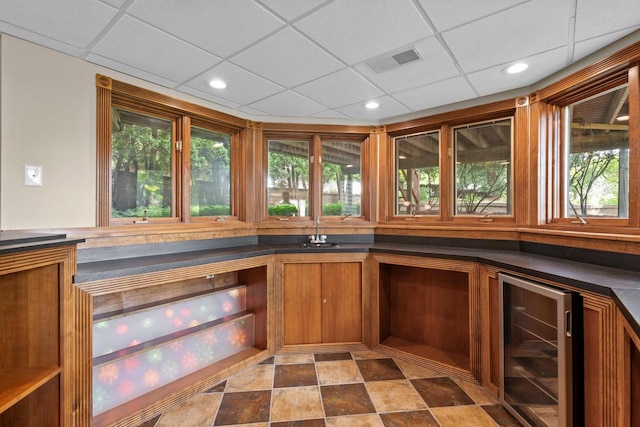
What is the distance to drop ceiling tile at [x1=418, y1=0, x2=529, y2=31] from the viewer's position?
1.44 meters

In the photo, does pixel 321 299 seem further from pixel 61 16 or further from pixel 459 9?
pixel 61 16

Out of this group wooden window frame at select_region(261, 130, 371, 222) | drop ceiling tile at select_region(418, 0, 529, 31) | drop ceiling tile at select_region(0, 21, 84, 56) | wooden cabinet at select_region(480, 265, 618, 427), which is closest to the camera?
wooden cabinet at select_region(480, 265, 618, 427)

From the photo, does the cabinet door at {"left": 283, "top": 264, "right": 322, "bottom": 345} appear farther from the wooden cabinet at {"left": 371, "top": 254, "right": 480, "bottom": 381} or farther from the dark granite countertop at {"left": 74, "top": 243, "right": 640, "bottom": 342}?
the wooden cabinet at {"left": 371, "top": 254, "right": 480, "bottom": 381}

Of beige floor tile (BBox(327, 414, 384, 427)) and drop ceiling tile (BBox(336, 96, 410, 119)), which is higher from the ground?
drop ceiling tile (BBox(336, 96, 410, 119))

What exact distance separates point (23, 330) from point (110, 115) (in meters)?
1.51

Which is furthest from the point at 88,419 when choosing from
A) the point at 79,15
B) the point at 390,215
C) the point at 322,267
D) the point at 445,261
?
the point at 390,215

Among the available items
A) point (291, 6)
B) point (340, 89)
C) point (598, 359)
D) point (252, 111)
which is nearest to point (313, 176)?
point (252, 111)

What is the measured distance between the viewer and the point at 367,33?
1.69 m

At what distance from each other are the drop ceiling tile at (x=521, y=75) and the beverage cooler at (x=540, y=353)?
4.93 feet

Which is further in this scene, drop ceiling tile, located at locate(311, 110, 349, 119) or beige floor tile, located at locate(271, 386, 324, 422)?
drop ceiling tile, located at locate(311, 110, 349, 119)

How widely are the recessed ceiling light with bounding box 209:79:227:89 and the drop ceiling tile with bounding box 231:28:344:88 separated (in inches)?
14.1

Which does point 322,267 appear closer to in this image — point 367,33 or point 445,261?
point 445,261

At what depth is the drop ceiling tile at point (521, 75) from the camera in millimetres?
1973

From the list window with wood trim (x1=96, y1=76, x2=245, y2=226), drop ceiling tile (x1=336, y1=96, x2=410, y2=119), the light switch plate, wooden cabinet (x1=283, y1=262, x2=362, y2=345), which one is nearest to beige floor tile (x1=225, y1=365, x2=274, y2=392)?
wooden cabinet (x1=283, y1=262, x2=362, y2=345)
